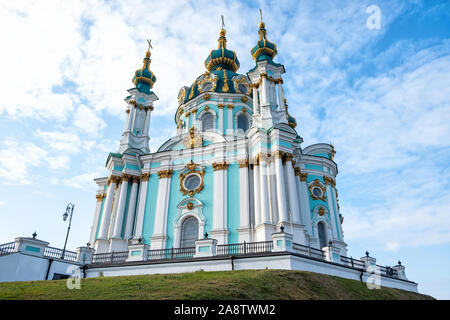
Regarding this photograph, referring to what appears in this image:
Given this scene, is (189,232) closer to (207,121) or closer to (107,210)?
(107,210)

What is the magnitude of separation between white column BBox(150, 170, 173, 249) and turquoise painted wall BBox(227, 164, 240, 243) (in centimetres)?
386

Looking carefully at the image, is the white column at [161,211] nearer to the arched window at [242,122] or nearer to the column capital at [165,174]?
the column capital at [165,174]

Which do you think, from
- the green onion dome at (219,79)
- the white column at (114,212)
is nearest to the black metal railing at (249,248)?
the white column at (114,212)

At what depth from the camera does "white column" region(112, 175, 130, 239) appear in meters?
21.3

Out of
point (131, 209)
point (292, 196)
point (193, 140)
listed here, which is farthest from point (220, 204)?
point (131, 209)

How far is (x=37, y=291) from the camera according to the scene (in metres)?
10.3

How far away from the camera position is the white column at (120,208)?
21.3m

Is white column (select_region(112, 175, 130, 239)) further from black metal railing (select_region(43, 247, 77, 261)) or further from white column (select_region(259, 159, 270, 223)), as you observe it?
white column (select_region(259, 159, 270, 223))

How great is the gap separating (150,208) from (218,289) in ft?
44.2

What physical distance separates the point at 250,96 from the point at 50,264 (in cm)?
Answer: 1894

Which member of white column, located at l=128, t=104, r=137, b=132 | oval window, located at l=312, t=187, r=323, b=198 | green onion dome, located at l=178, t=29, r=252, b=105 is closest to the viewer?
oval window, located at l=312, t=187, r=323, b=198

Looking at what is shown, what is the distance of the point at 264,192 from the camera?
19.1 meters

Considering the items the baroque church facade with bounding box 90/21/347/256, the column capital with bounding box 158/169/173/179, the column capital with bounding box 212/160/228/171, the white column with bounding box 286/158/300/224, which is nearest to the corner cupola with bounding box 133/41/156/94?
the baroque church facade with bounding box 90/21/347/256
